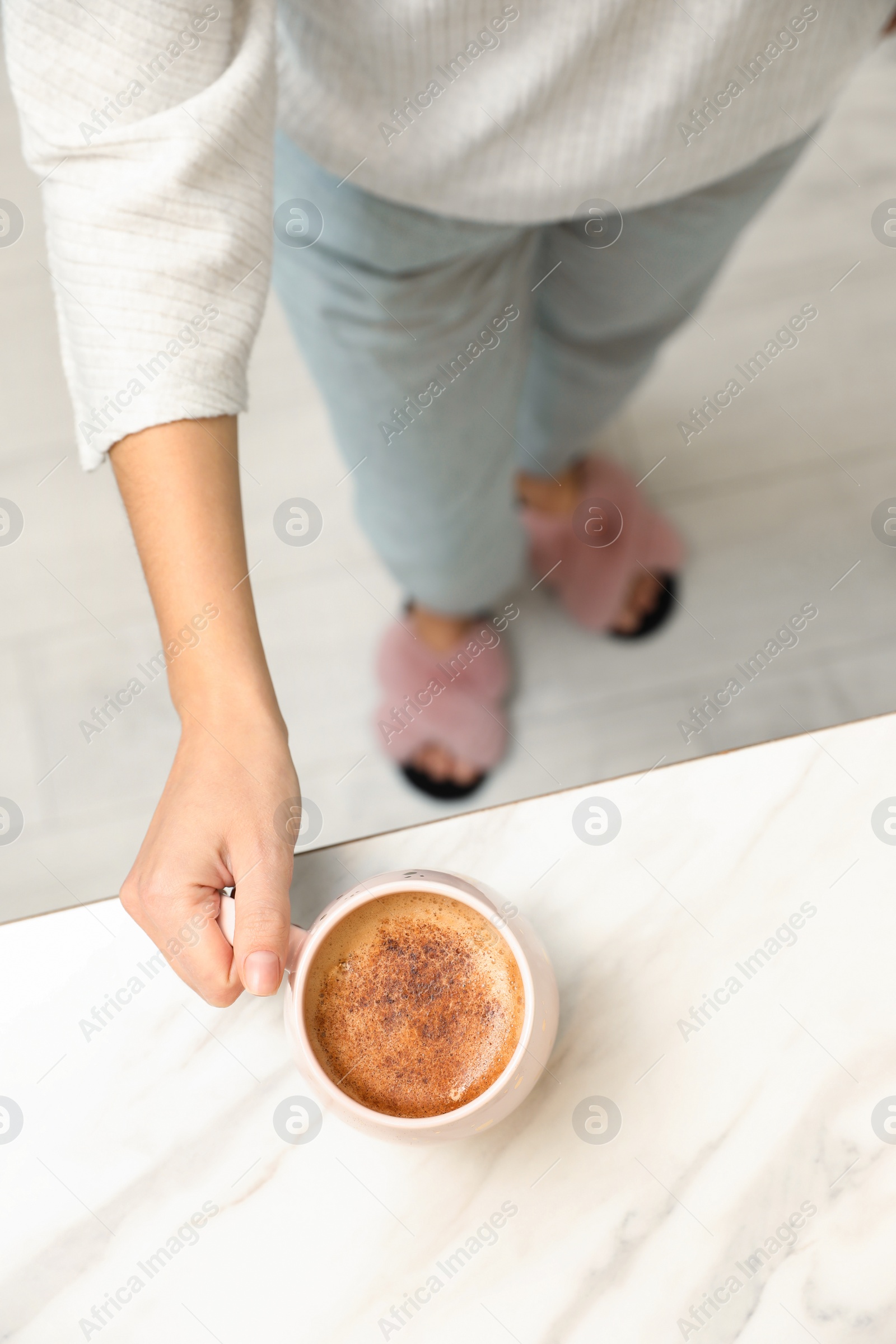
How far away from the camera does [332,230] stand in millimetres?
646

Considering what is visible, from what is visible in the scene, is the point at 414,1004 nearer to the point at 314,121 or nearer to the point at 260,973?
the point at 260,973

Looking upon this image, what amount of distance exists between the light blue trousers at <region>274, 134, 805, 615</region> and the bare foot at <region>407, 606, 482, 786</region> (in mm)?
146

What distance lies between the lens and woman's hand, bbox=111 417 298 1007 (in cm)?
44

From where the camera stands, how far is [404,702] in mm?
1191

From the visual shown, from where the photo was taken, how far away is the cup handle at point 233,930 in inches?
17.1

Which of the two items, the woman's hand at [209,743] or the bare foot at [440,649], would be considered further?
the bare foot at [440,649]

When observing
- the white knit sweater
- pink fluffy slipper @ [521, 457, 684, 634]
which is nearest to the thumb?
the white knit sweater

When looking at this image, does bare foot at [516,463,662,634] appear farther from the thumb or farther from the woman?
the thumb

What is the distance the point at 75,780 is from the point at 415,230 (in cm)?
78

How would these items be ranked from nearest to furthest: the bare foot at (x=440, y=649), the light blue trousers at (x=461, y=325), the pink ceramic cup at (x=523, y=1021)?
the pink ceramic cup at (x=523, y=1021)
the light blue trousers at (x=461, y=325)
the bare foot at (x=440, y=649)

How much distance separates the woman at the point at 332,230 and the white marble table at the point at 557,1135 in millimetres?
85

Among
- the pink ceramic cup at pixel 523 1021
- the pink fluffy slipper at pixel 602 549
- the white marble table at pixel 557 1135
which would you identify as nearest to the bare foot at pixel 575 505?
the pink fluffy slipper at pixel 602 549

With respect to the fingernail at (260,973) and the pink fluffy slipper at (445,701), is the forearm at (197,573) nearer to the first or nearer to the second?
the fingernail at (260,973)

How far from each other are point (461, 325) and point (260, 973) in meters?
0.50
